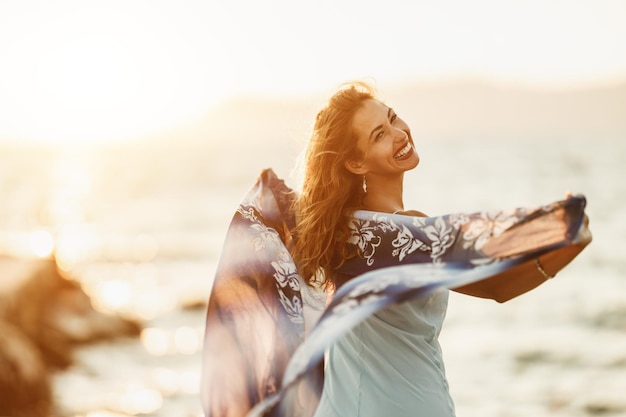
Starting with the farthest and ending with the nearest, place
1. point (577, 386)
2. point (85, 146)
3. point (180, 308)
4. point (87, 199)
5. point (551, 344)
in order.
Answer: point (85, 146) < point (87, 199) < point (180, 308) < point (551, 344) < point (577, 386)

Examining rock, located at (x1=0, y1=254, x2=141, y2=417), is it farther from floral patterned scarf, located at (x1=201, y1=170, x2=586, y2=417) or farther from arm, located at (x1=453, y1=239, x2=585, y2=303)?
arm, located at (x1=453, y1=239, x2=585, y2=303)

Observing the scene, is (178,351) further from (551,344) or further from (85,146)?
(85,146)

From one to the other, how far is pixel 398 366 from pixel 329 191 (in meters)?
0.70

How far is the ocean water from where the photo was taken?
34.0 ft

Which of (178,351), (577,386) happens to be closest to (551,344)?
(577,386)

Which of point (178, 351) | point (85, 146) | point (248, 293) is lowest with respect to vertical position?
point (178, 351)

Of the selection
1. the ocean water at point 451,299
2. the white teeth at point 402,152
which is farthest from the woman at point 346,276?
the ocean water at point 451,299

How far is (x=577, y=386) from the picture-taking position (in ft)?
37.0

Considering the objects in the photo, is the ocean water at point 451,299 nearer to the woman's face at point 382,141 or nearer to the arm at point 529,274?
the woman's face at point 382,141

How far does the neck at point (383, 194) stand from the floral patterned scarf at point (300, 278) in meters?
0.11

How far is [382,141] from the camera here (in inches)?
130

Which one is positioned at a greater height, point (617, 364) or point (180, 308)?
point (180, 308)

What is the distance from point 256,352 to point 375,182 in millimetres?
780

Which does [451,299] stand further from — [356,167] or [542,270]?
[542,270]
